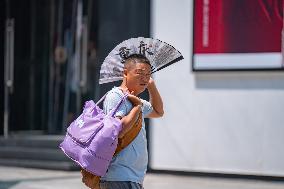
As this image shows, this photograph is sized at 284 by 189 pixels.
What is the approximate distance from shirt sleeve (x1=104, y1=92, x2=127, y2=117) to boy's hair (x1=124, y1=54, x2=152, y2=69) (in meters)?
0.21

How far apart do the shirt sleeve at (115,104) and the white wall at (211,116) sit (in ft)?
17.5

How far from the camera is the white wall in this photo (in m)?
8.32

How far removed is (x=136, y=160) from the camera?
336 cm

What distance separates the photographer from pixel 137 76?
3.44 meters

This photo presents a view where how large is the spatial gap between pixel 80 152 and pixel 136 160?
13.1 inches

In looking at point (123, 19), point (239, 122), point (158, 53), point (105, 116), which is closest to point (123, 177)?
point (105, 116)

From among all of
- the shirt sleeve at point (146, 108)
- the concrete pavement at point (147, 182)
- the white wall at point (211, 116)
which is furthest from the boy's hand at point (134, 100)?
the white wall at point (211, 116)

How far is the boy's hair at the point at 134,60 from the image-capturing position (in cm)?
346

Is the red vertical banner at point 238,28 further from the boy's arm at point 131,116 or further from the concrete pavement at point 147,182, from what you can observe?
the boy's arm at point 131,116

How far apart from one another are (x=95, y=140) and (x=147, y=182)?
5.17 meters

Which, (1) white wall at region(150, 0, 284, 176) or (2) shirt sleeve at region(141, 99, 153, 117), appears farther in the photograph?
(1) white wall at region(150, 0, 284, 176)

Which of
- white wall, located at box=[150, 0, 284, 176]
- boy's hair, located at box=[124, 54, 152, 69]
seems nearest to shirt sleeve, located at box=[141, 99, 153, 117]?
boy's hair, located at box=[124, 54, 152, 69]

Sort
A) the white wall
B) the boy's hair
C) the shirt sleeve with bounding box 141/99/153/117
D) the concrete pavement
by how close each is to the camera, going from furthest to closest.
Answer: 1. the white wall
2. the concrete pavement
3. the shirt sleeve with bounding box 141/99/153/117
4. the boy's hair

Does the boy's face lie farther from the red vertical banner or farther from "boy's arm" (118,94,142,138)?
the red vertical banner
